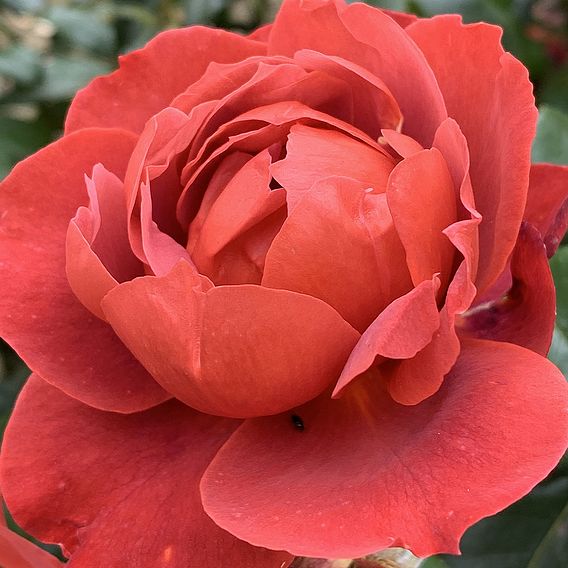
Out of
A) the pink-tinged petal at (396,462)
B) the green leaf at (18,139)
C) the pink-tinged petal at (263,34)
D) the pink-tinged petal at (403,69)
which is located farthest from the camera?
the green leaf at (18,139)

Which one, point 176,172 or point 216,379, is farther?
point 176,172

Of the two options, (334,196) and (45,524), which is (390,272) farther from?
(45,524)

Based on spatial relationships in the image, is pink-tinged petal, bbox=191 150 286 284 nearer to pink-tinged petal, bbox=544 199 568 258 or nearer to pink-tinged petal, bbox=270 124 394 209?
pink-tinged petal, bbox=270 124 394 209

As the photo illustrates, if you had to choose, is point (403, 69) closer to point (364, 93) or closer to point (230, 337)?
point (364, 93)

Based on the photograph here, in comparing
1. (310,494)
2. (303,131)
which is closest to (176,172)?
(303,131)

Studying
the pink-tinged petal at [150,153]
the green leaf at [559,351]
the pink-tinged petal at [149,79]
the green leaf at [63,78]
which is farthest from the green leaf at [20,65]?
the green leaf at [559,351]

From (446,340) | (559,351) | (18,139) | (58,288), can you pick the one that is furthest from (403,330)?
(18,139)

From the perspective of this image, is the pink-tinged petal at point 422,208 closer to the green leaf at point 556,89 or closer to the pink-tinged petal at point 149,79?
the pink-tinged petal at point 149,79
